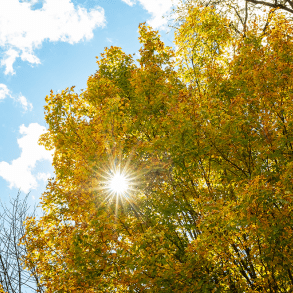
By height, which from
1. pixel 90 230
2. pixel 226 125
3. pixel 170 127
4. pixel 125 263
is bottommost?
pixel 125 263

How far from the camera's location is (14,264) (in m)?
8.16

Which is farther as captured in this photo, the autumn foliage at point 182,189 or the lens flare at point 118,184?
the lens flare at point 118,184

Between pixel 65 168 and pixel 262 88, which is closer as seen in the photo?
pixel 262 88

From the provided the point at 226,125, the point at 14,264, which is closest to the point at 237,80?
the point at 226,125

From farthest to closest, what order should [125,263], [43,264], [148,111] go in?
[148,111]
[43,264]
[125,263]

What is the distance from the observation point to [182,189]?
5.69 meters

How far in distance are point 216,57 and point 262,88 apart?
3.33 m

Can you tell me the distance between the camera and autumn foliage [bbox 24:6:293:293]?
401 centimetres

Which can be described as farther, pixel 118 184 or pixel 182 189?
pixel 182 189

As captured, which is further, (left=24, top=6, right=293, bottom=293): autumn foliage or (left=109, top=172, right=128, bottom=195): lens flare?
(left=109, top=172, right=128, bottom=195): lens flare

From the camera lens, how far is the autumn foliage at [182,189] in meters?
4.01

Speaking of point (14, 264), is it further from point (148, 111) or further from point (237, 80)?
point (237, 80)

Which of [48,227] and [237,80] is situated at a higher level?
[237,80]

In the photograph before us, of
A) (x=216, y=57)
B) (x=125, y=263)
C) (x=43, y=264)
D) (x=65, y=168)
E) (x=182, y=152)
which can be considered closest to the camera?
(x=125, y=263)
